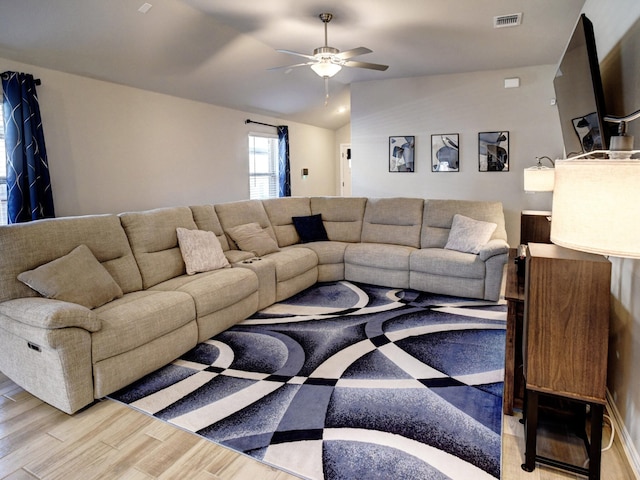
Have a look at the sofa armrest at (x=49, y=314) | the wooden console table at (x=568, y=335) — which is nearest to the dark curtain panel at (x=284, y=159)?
the sofa armrest at (x=49, y=314)

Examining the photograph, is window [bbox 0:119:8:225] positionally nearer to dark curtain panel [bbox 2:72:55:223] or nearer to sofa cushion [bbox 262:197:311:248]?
dark curtain panel [bbox 2:72:55:223]

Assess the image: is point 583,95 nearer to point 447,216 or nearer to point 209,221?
point 447,216

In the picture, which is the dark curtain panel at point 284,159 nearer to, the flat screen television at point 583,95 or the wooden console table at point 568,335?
the flat screen television at point 583,95

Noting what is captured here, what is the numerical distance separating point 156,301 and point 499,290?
3223 mm

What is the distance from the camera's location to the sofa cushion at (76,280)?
252cm

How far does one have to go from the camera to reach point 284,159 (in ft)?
24.7

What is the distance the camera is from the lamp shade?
1015 mm

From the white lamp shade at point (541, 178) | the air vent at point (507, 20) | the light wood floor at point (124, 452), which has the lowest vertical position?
the light wood floor at point (124, 452)

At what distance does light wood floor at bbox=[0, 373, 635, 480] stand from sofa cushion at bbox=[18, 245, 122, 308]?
26.7 inches

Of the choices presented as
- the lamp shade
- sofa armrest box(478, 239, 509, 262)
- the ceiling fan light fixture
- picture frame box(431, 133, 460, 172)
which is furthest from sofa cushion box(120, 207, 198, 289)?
picture frame box(431, 133, 460, 172)

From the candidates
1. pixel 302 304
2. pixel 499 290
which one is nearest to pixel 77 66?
pixel 302 304

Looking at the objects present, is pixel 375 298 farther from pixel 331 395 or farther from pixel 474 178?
pixel 474 178

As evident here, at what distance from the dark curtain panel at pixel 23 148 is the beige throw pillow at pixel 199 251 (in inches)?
53.4

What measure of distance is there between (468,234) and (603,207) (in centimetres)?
345
